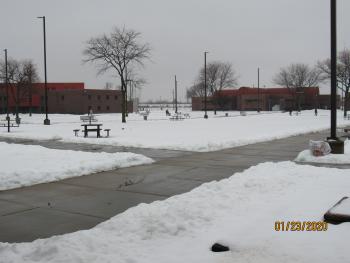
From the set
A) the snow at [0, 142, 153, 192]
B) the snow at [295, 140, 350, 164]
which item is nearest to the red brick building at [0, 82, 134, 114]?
the snow at [0, 142, 153, 192]

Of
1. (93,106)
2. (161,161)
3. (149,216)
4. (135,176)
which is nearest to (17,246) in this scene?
(149,216)

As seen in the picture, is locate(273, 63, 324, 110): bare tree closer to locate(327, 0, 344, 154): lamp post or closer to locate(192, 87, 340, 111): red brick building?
locate(192, 87, 340, 111): red brick building

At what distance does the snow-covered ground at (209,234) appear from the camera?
4891 millimetres

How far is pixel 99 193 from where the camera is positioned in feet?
28.3

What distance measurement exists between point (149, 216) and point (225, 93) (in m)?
115

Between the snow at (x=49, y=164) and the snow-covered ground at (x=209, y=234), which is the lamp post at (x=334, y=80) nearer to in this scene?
the snow-covered ground at (x=209, y=234)

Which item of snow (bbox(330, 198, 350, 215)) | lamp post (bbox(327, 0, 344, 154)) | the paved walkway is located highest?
lamp post (bbox(327, 0, 344, 154))

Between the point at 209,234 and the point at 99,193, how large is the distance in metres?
3.49

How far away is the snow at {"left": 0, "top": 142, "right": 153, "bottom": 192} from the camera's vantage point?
9.91 m

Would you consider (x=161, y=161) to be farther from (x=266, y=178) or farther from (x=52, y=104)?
(x=52, y=104)

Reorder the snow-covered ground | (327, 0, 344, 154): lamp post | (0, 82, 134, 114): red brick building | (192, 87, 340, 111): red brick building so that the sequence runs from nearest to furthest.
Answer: the snow-covered ground, (327, 0, 344, 154): lamp post, (0, 82, 134, 114): red brick building, (192, 87, 340, 111): red brick building

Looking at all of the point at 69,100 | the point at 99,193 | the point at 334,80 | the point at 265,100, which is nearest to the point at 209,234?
the point at 99,193

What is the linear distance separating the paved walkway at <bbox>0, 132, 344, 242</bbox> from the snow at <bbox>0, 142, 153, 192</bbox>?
44 centimetres

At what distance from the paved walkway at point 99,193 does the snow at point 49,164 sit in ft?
1.45
